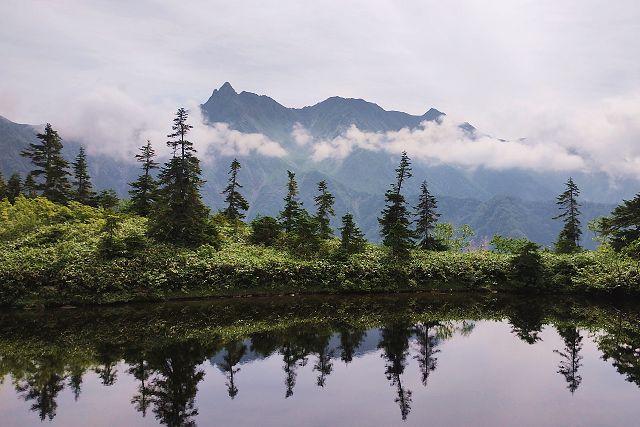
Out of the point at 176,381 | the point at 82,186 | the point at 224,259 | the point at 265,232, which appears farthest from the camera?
the point at 82,186

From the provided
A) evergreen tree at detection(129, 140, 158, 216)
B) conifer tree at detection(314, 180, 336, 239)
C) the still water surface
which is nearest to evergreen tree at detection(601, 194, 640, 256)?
the still water surface

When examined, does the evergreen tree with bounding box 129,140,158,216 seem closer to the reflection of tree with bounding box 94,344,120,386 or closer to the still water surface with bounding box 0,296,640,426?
the still water surface with bounding box 0,296,640,426

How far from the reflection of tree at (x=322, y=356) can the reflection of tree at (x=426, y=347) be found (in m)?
3.00

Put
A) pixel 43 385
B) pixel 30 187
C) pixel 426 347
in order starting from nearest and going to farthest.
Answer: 1. pixel 43 385
2. pixel 426 347
3. pixel 30 187

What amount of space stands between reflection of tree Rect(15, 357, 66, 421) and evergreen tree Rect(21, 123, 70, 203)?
3254 centimetres

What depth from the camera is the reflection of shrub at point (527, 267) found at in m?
29.1

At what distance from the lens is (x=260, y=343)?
57.3 feet

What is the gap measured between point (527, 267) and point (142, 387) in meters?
24.7

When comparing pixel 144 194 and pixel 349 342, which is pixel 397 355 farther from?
pixel 144 194

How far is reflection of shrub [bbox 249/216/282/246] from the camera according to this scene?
33906 millimetres

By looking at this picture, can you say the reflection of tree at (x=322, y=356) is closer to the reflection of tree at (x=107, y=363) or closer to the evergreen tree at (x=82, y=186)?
the reflection of tree at (x=107, y=363)

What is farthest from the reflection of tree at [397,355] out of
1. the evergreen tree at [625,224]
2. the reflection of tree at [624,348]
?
the evergreen tree at [625,224]

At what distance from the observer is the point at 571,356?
15.9m

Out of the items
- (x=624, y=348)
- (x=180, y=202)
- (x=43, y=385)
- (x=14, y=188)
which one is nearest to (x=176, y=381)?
(x=43, y=385)
